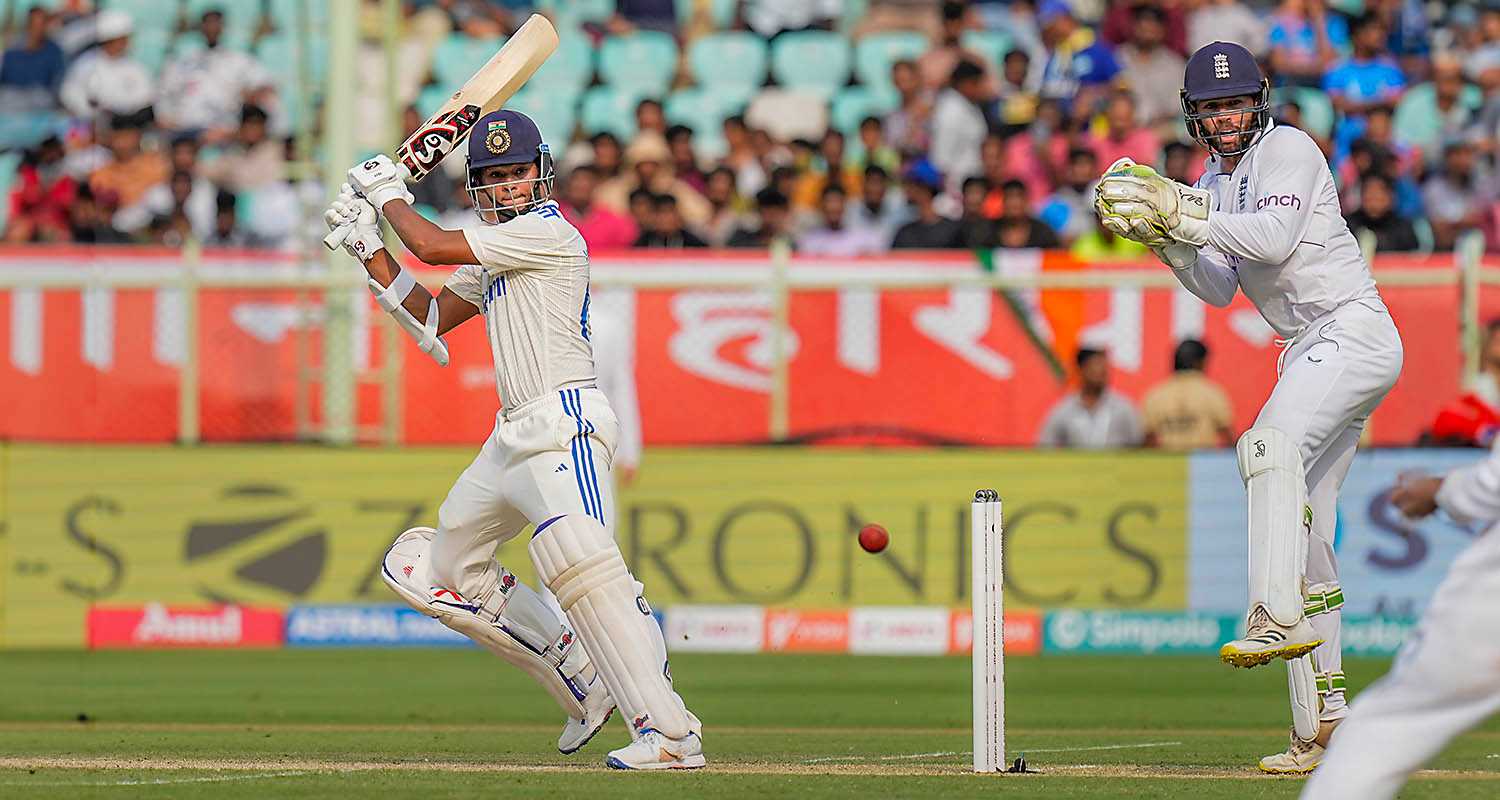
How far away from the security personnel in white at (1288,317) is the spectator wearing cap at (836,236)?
896 cm

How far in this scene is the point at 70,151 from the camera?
1909 cm

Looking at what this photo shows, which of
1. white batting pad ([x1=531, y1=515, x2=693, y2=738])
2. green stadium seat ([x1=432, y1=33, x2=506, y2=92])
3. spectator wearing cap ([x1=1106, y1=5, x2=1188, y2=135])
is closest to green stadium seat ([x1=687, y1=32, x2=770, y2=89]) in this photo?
green stadium seat ([x1=432, y1=33, x2=506, y2=92])

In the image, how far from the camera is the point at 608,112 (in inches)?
798

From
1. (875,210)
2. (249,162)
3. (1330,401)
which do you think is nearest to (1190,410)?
(875,210)

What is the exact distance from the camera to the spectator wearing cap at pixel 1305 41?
19.5 meters

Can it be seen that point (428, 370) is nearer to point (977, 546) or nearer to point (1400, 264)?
point (1400, 264)

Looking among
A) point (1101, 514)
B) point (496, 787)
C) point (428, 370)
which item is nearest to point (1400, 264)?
point (1101, 514)

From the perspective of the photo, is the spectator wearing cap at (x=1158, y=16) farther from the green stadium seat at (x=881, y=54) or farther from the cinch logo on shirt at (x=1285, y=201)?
the cinch logo on shirt at (x=1285, y=201)

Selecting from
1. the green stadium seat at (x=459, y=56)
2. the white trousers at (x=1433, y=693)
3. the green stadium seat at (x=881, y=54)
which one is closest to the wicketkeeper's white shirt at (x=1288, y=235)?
the white trousers at (x=1433, y=693)

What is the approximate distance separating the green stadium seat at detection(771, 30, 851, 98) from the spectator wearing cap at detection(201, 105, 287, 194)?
479 centimetres

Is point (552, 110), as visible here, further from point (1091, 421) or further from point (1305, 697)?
point (1305, 697)

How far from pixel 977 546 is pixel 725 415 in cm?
811

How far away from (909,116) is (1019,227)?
3049 mm

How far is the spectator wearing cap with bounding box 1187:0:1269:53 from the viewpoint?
19.7 metres
